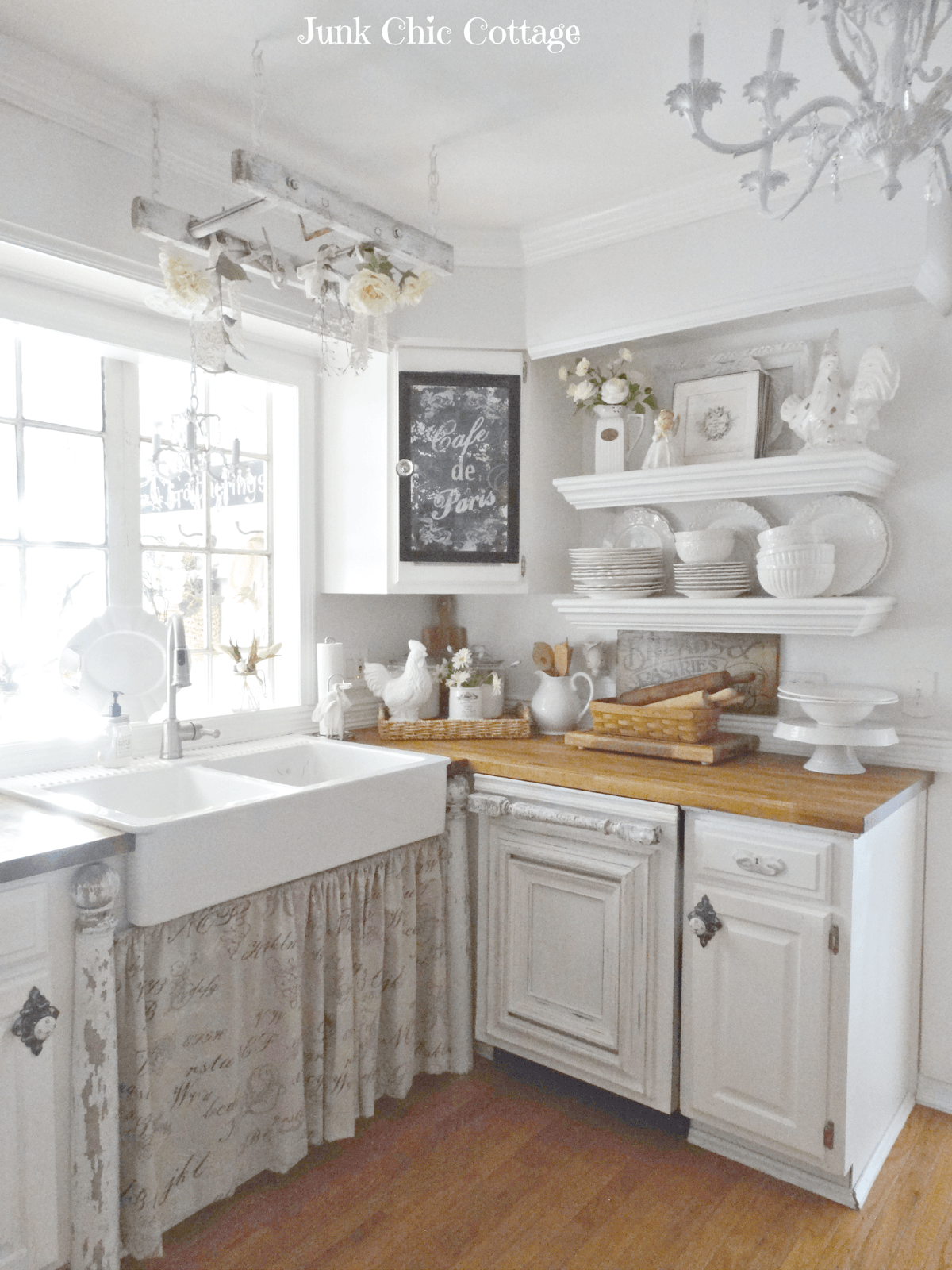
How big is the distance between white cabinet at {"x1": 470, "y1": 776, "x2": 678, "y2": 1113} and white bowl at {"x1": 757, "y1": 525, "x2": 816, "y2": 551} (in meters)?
0.76

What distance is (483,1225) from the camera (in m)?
1.89

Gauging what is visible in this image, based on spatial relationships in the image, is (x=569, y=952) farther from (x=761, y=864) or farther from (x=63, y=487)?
(x=63, y=487)

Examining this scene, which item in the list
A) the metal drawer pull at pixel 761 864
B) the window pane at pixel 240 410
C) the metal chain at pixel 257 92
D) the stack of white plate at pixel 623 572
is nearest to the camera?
the metal chain at pixel 257 92

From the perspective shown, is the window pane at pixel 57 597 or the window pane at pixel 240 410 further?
the window pane at pixel 240 410

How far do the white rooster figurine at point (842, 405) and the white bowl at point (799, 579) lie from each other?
327 millimetres

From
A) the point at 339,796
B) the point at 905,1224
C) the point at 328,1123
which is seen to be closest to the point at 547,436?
the point at 339,796

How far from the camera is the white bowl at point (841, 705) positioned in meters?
2.18

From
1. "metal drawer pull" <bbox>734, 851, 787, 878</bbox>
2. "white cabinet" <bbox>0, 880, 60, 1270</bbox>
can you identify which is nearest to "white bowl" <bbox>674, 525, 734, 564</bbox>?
"metal drawer pull" <bbox>734, 851, 787, 878</bbox>

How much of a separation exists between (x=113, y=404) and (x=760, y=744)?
209cm

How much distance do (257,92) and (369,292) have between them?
0.56 m

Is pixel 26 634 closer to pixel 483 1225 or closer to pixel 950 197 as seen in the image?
pixel 483 1225

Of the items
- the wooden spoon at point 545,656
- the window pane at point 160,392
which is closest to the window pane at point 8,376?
the window pane at point 160,392

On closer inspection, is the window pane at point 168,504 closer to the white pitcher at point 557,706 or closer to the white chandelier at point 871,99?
the white pitcher at point 557,706

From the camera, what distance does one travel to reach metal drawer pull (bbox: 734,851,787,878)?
1.97 m
